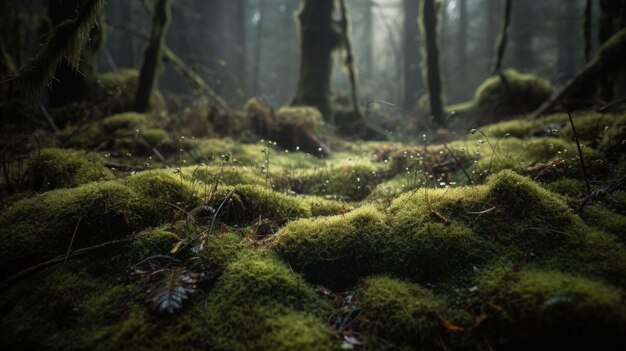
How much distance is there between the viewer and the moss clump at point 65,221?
8.16 ft

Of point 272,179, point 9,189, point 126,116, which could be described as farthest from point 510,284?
point 126,116

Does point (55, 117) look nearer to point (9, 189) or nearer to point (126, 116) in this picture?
point (126, 116)

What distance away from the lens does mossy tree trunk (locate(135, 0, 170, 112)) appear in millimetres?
6992

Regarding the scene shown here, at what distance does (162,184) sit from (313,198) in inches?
64.5

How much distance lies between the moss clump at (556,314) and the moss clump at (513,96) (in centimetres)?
696

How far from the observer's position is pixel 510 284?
209 centimetres

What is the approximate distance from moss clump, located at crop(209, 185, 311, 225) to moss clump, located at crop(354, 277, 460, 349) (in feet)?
3.97

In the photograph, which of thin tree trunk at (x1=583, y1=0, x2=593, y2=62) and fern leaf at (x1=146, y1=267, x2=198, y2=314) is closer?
fern leaf at (x1=146, y1=267, x2=198, y2=314)

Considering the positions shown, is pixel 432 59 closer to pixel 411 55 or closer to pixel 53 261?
pixel 53 261

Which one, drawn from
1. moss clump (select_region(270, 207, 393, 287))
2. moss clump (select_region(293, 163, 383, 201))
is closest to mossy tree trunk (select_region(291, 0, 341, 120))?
moss clump (select_region(293, 163, 383, 201))

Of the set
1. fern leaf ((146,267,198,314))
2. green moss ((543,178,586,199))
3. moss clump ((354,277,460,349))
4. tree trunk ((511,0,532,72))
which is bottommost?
moss clump ((354,277,460,349))

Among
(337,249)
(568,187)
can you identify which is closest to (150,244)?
(337,249)

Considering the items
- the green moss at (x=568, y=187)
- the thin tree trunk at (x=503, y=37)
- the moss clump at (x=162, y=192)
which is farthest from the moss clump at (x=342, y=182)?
the thin tree trunk at (x=503, y=37)

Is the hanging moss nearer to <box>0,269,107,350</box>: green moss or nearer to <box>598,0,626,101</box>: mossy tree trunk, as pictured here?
<box>0,269,107,350</box>: green moss
